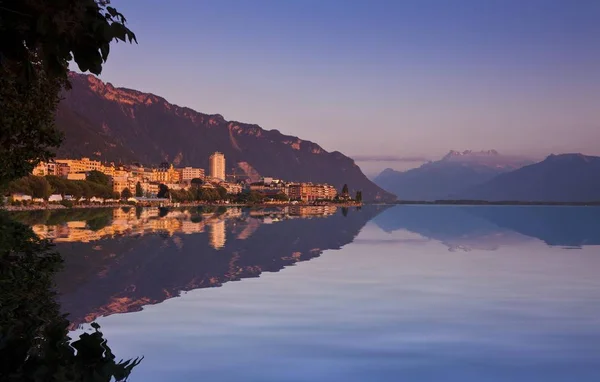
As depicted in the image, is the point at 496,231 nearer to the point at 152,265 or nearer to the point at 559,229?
the point at 559,229

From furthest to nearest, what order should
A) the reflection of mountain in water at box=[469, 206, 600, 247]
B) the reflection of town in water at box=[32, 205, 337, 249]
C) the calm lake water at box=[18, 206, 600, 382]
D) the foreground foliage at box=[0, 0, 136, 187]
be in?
the reflection of mountain in water at box=[469, 206, 600, 247], the reflection of town in water at box=[32, 205, 337, 249], the calm lake water at box=[18, 206, 600, 382], the foreground foliage at box=[0, 0, 136, 187]

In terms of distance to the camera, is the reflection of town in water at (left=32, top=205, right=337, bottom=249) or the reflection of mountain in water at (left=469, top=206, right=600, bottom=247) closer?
the reflection of town in water at (left=32, top=205, right=337, bottom=249)

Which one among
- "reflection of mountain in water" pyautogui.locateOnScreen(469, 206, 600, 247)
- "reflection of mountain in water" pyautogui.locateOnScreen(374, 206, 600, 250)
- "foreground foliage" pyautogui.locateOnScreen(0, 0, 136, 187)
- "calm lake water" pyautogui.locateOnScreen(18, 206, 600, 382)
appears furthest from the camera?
"reflection of mountain in water" pyautogui.locateOnScreen(469, 206, 600, 247)

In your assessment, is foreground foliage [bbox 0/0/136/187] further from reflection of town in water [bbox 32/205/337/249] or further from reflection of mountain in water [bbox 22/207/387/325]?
reflection of town in water [bbox 32/205/337/249]

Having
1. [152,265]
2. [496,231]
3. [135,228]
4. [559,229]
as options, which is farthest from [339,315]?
[559,229]

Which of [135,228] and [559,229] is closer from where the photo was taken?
[135,228]

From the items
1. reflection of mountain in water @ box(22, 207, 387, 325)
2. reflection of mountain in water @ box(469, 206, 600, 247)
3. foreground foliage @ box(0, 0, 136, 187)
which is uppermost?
foreground foliage @ box(0, 0, 136, 187)

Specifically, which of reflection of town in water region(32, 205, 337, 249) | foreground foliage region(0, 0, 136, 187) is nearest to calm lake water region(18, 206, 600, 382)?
foreground foliage region(0, 0, 136, 187)

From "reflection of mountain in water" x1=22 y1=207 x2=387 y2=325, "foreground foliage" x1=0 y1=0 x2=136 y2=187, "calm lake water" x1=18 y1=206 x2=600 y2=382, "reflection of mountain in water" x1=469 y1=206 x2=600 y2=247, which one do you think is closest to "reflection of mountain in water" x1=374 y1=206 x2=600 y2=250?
"reflection of mountain in water" x1=469 y1=206 x2=600 y2=247

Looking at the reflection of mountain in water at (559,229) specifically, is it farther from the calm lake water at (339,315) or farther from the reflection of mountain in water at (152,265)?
the calm lake water at (339,315)

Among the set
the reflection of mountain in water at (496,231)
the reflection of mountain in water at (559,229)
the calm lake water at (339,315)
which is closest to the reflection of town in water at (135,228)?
the calm lake water at (339,315)

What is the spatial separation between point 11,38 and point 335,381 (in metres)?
8.92

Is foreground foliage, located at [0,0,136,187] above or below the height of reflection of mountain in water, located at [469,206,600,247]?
above

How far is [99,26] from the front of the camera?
320 cm
